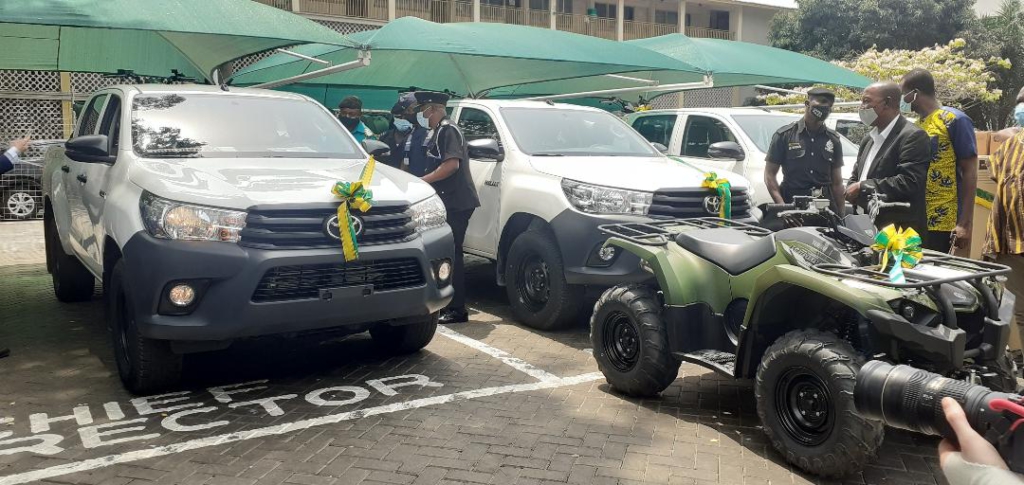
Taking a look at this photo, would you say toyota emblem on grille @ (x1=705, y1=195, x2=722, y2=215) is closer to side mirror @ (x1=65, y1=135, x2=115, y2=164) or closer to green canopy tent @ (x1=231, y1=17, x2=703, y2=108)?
green canopy tent @ (x1=231, y1=17, x2=703, y2=108)

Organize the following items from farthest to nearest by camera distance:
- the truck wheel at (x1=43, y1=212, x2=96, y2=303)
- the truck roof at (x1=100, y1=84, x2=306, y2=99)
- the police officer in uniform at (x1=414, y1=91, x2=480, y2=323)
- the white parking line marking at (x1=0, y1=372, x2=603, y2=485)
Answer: the truck wheel at (x1=43, y1=212, x2=96, y2=303), the police officer in uniform at (x1=414, y1=91, x2=480, y2=323), the truck roof at (x1=100, y1=84, x2=306, y2=99), the white parking line marking at (x1=0, y1=372, x2=603, y2=485)

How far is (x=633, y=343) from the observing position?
4.91 m

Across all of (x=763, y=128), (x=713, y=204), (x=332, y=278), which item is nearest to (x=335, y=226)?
(x=332, y=278)

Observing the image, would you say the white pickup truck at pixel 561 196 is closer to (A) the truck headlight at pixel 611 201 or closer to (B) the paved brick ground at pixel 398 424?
(A) the truck headlight at pixel 611 201

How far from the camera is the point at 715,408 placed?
16.0 feet

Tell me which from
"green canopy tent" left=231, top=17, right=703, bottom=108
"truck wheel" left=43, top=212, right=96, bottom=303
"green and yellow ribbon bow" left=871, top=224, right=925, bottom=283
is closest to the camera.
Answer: "green and yellow ribbon bow" left=871, top=224, right=925, bottom=283

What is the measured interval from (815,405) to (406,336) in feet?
9.43

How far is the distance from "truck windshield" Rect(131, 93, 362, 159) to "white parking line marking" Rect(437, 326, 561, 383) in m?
1.62

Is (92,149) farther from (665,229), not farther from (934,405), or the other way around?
(934,405)

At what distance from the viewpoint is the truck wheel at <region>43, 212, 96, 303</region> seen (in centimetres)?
762

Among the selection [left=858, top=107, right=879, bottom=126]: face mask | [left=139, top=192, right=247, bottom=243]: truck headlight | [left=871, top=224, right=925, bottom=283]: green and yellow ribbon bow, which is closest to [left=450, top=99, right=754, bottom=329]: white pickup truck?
[left=858, top=107, right=879, bottom=126]: face mask

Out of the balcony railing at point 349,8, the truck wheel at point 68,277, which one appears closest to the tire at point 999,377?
the truck wheel at point 68,277

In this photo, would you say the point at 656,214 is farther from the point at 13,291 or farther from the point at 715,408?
the point at 13,291

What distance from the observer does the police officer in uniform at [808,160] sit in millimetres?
7105
